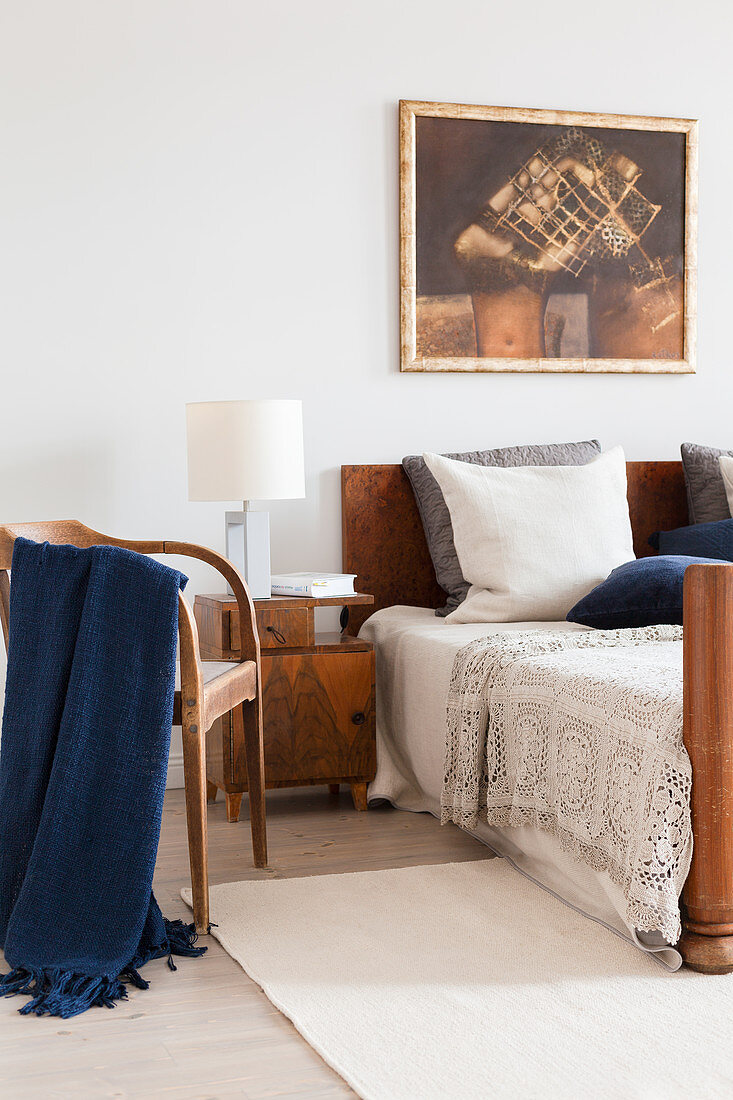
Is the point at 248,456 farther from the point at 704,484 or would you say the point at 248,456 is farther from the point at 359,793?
the point at 704,484

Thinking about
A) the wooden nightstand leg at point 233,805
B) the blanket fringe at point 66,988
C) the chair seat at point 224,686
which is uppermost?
the chair seat at point 224,686

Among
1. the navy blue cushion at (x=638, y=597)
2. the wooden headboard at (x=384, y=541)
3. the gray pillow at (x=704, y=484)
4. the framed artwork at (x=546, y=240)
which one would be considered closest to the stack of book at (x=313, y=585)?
the wooden headboard at (x=384, y=541)

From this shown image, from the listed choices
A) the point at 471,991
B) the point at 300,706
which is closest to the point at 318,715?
the point at 300,706

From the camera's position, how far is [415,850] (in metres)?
2.51

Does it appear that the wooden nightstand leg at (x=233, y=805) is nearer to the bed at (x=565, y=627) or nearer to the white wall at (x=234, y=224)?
the bed at (x=565, y=627)

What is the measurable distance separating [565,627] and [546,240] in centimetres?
127

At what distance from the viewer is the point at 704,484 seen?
3314 mm

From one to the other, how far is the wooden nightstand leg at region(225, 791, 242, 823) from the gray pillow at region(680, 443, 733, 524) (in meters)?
1.54

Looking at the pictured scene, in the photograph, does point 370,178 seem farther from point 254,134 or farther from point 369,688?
point 369,688

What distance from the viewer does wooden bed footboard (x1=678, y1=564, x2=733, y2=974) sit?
1761 millimetres

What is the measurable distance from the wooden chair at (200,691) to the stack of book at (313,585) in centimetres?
34

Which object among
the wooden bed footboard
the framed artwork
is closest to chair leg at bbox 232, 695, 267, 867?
the wooden bed footboard

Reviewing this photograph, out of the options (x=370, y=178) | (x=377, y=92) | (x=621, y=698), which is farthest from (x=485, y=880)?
(x=377, y=92)

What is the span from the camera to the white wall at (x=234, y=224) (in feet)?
9.86
